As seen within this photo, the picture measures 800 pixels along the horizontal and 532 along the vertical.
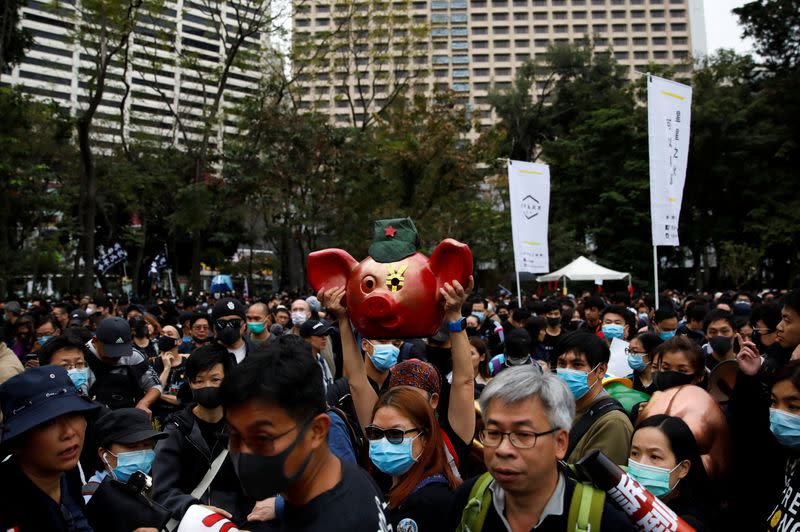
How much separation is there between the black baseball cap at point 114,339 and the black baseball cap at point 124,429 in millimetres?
2187

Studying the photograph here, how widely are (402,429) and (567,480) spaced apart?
930mm

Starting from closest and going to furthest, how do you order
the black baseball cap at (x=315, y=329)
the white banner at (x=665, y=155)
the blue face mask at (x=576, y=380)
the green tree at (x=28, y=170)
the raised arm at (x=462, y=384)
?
the raised arm at (x=462, y=384)
the blue face mask at (x=576, y=380)
the black baseball cap at (x=315, y=329)
the white banner at (x=665, y=155)
the green tree at (x=28, y=170)

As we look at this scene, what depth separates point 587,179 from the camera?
3456cm

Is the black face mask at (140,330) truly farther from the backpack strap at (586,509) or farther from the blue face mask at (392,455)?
the backpack strap at (586,509)

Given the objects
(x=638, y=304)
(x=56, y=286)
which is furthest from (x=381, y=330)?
(x=56, y=286)

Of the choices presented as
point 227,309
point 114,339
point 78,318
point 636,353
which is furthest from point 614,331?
point 78,318

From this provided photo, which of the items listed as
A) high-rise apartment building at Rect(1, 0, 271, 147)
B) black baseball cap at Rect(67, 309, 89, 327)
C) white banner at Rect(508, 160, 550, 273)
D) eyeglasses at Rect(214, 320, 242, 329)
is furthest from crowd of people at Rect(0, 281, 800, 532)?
high-rise apartment building at Rect(1, 0, 271, 147)

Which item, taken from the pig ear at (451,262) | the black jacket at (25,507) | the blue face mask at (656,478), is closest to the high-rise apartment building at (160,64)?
the pig ear at (451,262)

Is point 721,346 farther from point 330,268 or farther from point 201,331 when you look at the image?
point 201,331

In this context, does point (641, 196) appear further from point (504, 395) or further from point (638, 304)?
point (504, 395)

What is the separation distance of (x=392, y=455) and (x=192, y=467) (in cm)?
128

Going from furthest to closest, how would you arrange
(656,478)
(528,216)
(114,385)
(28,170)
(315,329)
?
1. (28,170)
2. (528,216)
3. (315,329)
4. (114,385)
5. (656,478)

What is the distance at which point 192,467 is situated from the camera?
3740mm

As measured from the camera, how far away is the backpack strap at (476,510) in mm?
2482
